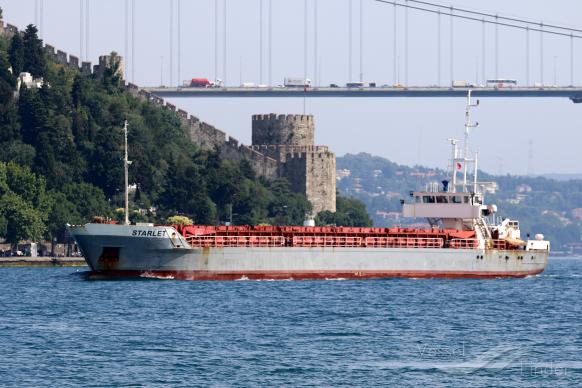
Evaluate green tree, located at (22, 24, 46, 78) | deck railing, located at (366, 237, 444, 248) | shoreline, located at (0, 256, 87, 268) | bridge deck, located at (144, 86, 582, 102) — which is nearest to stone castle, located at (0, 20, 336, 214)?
green tree, located at (22, 24, 46, 78)

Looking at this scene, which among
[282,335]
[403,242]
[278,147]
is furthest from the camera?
[278,147]

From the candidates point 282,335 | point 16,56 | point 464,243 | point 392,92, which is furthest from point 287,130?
point 282,335

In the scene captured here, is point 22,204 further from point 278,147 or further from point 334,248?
point 278,147

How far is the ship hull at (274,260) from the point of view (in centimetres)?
8050

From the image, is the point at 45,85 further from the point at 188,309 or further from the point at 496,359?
the point at 496,359

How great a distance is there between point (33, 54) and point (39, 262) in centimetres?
4348

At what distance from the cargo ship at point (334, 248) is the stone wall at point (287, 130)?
214 ft

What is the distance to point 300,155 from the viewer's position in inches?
6280

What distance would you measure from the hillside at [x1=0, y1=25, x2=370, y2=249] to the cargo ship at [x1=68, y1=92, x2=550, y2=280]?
3136 centimetres

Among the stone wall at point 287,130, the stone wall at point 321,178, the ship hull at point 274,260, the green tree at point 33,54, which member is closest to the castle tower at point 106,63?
the green tree at point 33,54

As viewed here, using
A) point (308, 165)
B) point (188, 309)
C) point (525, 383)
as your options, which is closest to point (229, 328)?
point (188, 309)

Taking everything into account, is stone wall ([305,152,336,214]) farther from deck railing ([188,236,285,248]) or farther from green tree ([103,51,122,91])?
deck railing ([188,236,285,248])

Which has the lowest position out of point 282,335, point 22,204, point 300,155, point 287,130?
point 282,335

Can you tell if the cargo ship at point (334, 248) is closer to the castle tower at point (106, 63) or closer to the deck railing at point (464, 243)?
the deck railing at point (464, 243)
